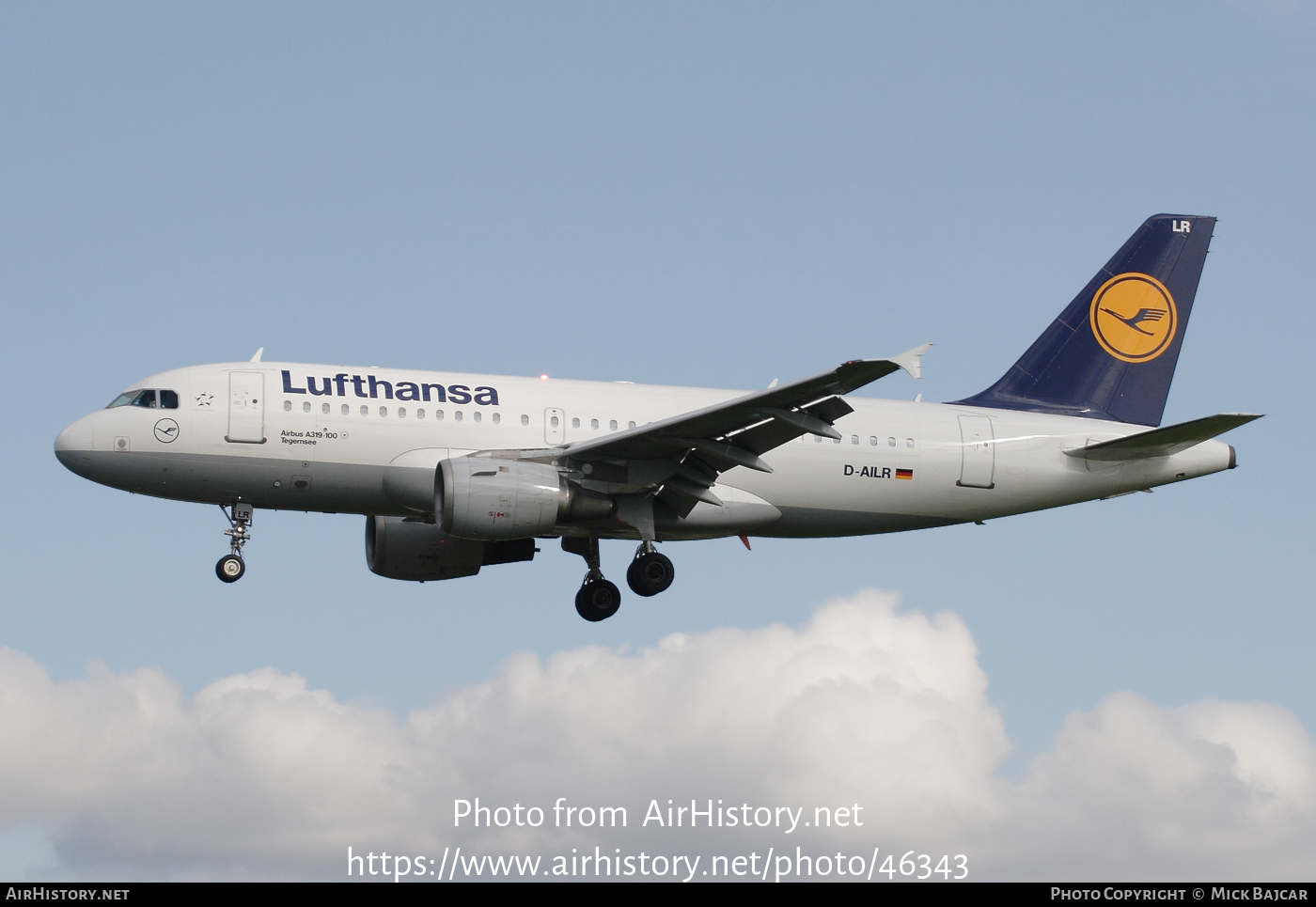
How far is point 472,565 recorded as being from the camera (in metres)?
32.0

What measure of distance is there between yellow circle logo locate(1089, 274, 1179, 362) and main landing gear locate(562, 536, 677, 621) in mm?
11474

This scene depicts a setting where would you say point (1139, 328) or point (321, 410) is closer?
point (321, 410)

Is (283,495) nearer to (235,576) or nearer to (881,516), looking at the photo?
(235,576)

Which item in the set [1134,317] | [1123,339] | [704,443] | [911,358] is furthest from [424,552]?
[1134,317]

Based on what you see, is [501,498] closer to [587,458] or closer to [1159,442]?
[587,458]

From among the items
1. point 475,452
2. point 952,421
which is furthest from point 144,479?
point 952,421

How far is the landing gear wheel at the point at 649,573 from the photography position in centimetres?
2881

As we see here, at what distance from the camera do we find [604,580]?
3017cm

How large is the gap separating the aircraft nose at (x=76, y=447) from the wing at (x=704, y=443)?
8280mm

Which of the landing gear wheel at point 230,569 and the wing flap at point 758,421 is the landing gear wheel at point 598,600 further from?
the landing gear wheel at point 230,569

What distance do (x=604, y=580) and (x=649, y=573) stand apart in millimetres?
1600

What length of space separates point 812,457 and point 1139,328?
9.17 meters

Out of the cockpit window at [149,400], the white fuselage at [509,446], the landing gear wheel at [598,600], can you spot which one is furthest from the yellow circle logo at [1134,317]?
the cockpit window at [149,400]

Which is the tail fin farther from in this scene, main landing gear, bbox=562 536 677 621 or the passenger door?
the passenger door
